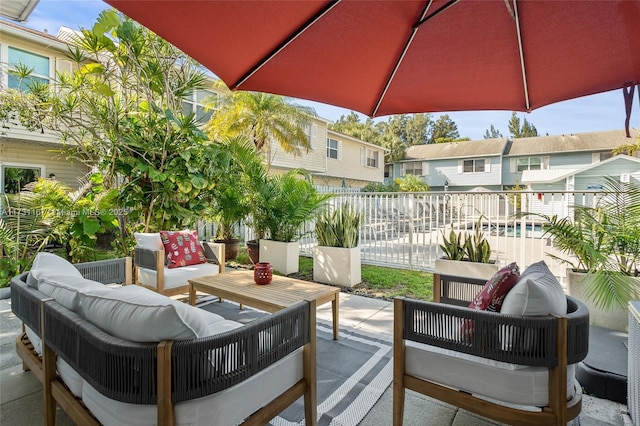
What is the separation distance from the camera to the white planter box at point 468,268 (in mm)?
3914

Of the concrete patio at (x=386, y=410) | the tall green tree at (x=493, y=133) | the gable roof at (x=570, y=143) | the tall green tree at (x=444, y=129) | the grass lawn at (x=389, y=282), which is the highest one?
the tall green tree at (x=493, y=133)

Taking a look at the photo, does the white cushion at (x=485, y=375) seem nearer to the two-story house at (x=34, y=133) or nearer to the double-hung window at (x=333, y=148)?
the two-story house at (x=34, y=133)

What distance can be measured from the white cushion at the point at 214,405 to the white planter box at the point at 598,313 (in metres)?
3.16

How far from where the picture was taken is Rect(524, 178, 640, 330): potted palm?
2.93 m

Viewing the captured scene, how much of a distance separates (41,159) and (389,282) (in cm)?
994

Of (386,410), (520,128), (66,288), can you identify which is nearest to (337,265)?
(386,410)

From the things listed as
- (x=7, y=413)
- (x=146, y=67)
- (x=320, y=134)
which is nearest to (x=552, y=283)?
(x=7, y=413)

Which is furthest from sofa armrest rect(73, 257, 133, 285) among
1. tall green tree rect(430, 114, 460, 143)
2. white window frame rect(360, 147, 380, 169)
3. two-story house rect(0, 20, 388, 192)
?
tall green tree rect(430, 114, 460, 143)

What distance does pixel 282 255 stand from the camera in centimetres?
596

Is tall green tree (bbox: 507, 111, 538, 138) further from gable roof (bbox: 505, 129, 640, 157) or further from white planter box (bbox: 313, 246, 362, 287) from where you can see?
white planter box (bbox: 313, 246, 362, 287)

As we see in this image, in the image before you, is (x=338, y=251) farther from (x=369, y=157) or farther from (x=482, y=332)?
(x=369, y=157)

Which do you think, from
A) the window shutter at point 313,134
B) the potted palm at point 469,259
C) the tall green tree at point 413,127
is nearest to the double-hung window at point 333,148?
the window shutter at point 313,134

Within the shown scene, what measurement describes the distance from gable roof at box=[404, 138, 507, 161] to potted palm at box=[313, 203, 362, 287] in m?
19.6

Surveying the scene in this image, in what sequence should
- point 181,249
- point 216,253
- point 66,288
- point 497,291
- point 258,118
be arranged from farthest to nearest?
point 258,118 → point 216,253 → point 181,249 → point 497,291 → point 66,288
